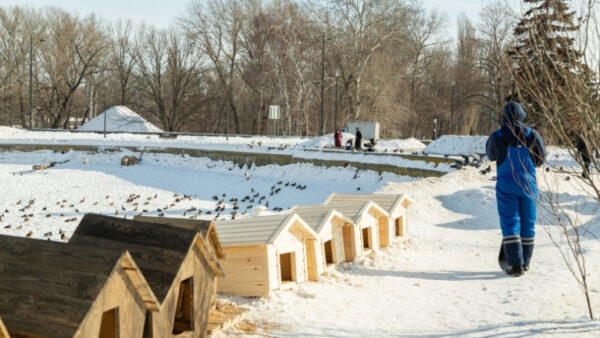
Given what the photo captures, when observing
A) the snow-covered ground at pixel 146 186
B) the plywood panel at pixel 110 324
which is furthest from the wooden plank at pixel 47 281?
the snow-covered ground at pixel 146 186

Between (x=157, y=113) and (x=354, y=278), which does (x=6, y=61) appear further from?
(x=354, y=278)

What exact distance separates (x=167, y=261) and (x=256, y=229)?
262 centimetres

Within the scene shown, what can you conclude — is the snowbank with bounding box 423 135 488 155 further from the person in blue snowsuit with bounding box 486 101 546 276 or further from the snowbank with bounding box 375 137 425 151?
the person in blue snowsuit with bounding box 486 101 546 276

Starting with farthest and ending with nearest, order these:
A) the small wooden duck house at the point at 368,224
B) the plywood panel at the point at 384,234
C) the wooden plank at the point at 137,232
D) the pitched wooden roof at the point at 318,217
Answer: the plywood panel at the point at 384,234
the small wooden duck house at the point at 368,224
the pitched wooden roof at the point at 318,217
the wooden plank at the point at 137,232

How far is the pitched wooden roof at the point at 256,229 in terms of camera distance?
7.09 m

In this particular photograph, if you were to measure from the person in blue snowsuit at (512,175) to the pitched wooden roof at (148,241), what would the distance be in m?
4.07

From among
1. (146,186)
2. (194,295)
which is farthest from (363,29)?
(194,295)

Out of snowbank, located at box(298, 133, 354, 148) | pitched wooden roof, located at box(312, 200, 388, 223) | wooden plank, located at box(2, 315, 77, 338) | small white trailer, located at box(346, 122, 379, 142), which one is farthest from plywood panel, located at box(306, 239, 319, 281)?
small white trailer, located at box(346, 122, 379, 142)

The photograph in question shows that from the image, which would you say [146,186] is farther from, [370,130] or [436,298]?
[436,298]

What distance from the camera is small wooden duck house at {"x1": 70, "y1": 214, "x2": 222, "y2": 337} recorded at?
486 cm

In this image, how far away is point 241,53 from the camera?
4984 centimetres

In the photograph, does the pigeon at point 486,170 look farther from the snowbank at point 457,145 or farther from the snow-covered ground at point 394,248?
the snowbank at point 457,145

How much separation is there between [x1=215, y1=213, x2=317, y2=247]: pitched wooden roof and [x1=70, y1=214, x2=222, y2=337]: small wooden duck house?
1.39 metres

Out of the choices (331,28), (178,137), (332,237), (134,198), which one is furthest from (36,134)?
(332,237)
